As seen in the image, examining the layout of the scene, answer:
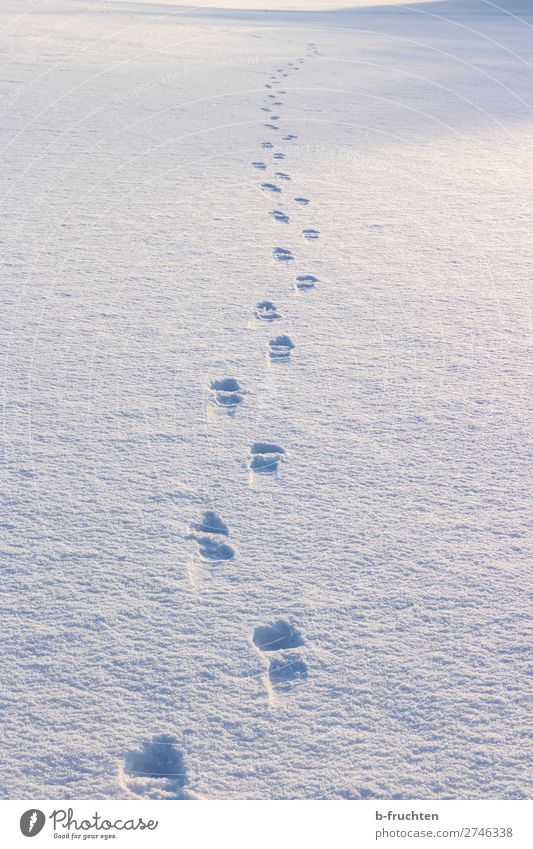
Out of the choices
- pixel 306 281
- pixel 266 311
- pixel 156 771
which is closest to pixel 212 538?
pixel 156 771

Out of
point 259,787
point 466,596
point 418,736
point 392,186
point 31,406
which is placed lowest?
point 259,787

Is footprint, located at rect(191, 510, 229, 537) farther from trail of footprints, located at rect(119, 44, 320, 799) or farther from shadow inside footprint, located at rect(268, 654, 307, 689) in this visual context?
shadow inside footprint, located at rect(268, 654, 307, 689)

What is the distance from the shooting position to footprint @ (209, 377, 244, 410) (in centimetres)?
342

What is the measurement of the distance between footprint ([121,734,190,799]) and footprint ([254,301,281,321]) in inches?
94.9

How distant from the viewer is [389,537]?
8.87ft

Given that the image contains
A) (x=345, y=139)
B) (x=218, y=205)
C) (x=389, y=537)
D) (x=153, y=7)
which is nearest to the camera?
(x=389, y=537)

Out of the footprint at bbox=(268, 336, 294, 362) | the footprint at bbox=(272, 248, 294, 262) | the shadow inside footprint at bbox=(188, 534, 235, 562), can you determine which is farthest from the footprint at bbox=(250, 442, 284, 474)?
the footprint at bbox=(272, 248, 294, 262)

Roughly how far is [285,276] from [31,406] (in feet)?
5.65

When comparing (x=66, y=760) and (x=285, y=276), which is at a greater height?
(x=285, y=276)

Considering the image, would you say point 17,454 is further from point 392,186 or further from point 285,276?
point 392,186

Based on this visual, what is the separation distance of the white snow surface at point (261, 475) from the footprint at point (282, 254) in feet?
0.13

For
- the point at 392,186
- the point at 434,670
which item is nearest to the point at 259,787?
the point at 434,670

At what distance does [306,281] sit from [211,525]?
210cm

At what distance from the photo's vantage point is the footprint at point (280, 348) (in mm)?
3771
